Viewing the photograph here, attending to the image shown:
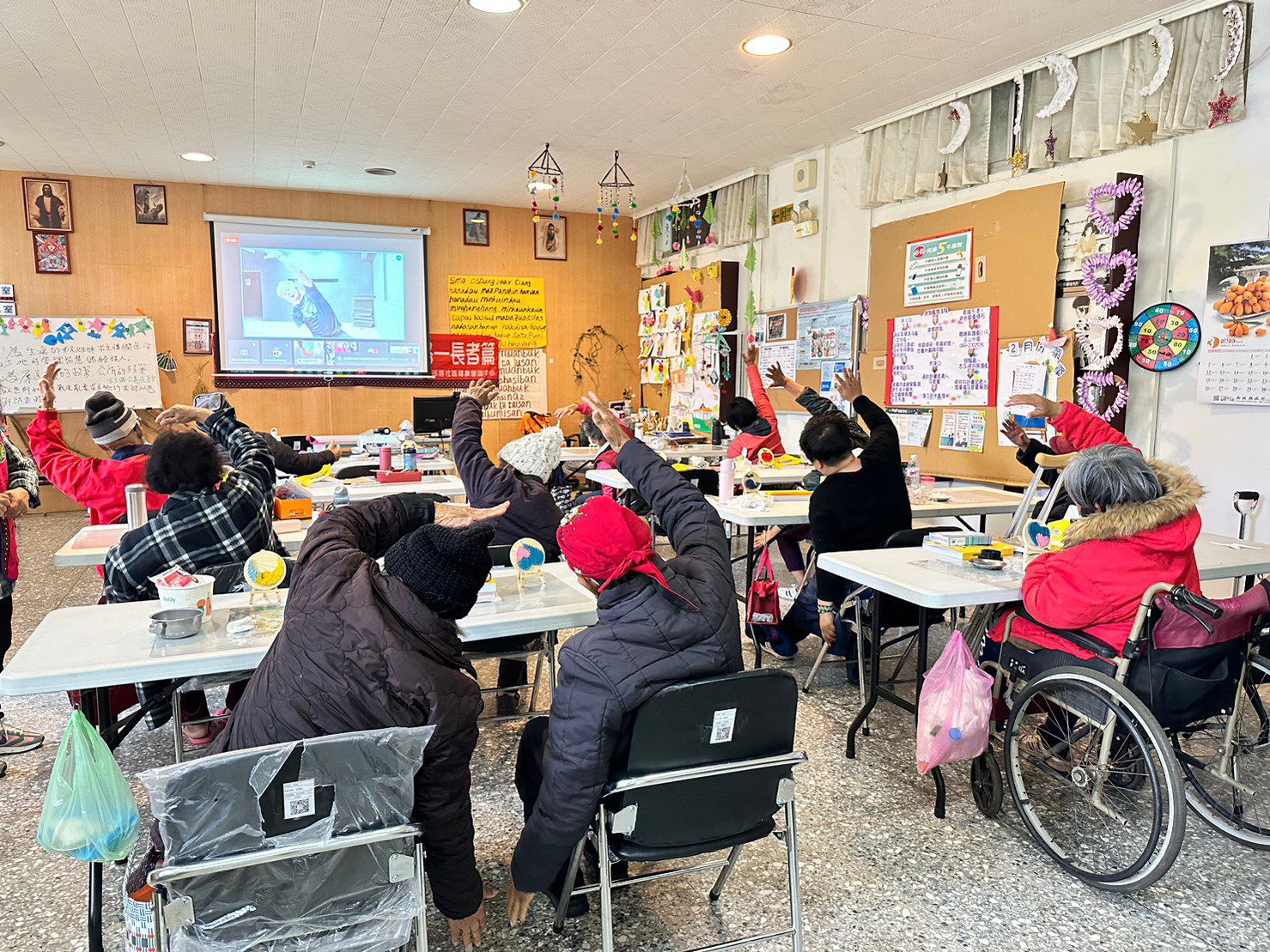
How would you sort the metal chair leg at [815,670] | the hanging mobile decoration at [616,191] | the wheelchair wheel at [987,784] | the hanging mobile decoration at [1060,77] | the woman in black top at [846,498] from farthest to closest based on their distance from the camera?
1. the hanging mobile decoration at [616,191]
2. the hanging mobile decoration at [1060,77]
3. the metal chair leg at [815,670]
4. the woman in black top at [846,498]
5. the wheelchair wheel at [987,784]

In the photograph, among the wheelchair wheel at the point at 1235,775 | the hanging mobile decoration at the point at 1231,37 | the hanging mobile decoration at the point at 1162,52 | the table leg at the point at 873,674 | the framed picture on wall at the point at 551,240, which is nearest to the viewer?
the wheelchair wheel at the point at 1235,775

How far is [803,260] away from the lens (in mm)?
6969

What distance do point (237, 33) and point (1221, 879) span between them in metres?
5.37

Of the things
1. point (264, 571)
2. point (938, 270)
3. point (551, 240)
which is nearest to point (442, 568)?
point (264, 571)

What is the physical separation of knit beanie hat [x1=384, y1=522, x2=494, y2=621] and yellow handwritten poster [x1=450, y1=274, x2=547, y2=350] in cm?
782

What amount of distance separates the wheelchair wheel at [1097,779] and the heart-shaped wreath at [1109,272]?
2.74 m

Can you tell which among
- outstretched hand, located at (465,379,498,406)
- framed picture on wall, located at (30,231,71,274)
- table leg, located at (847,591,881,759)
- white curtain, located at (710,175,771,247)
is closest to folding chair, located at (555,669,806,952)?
table leg, located at (847,591,881,759)

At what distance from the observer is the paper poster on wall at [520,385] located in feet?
30.6

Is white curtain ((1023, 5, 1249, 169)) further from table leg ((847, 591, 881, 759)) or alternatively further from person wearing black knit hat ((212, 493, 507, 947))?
person wearing black knit hat ((212, 493, 507, 947))

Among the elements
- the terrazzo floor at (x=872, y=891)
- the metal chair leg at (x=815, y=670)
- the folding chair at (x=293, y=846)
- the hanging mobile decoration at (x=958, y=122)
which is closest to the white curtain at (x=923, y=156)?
the hanging mobile decoration at (x=958, y=122)

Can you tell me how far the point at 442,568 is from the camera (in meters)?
1.55

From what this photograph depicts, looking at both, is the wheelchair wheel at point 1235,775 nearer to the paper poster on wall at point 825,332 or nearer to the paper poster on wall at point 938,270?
the paper poster on wall at point 938,270

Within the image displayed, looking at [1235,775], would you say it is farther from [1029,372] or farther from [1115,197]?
[1115,197]

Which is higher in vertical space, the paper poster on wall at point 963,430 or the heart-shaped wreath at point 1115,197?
the heart-shaped wreath at point 1115,197
